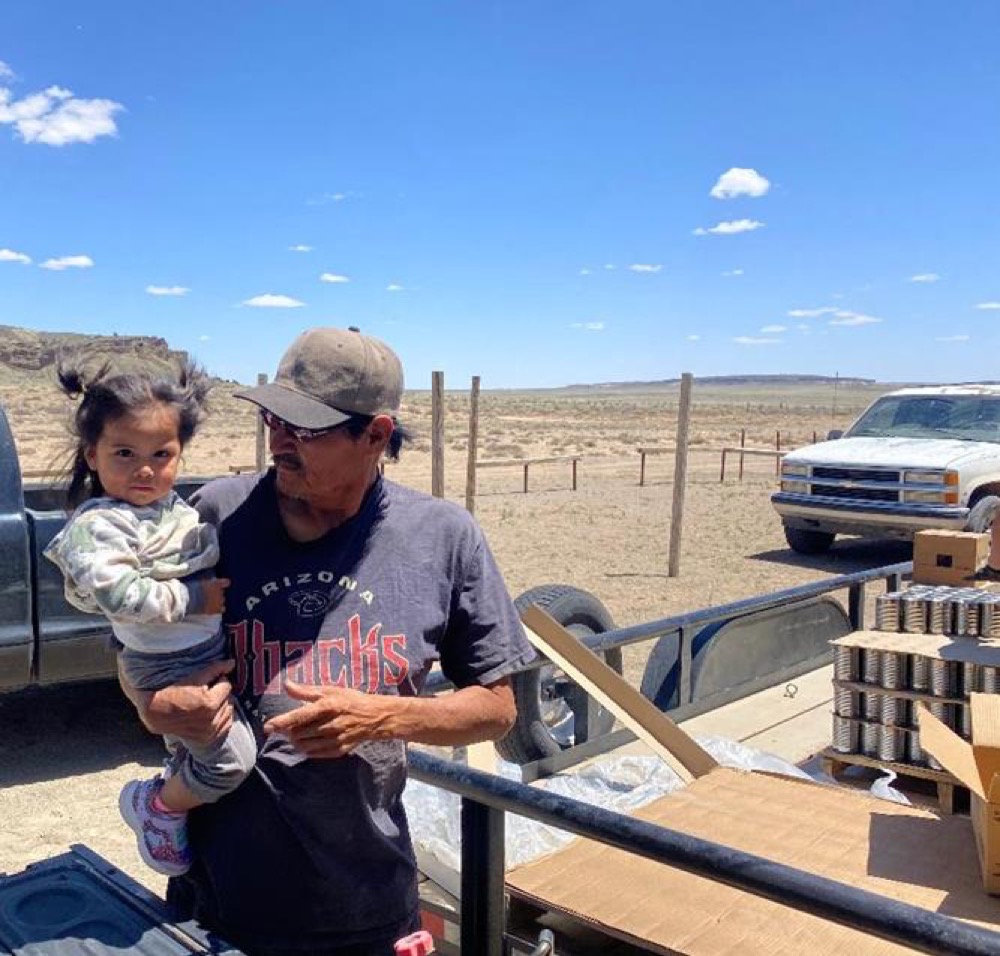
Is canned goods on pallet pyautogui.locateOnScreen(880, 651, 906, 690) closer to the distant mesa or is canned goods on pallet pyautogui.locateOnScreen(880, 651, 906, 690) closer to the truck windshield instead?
the distant mesa

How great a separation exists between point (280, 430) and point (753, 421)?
237 ft

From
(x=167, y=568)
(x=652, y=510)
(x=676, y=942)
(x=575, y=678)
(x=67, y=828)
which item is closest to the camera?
(x=167, y=568)

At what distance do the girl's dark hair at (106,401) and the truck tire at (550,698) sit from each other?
1.42 meters

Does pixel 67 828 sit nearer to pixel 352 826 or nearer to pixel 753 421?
Result: pixel 352 826

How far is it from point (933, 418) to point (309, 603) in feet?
42.2

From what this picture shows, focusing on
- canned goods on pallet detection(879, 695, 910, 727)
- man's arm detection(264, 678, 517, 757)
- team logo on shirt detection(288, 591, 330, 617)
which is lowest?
canned goods on pallet detection(879, 695, 910, 727)

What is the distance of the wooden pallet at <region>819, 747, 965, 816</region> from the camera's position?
144 inches

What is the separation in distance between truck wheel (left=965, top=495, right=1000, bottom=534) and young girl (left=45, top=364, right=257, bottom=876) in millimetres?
11215

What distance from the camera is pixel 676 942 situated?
235 cm

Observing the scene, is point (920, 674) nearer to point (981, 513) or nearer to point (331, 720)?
point (331, 720)

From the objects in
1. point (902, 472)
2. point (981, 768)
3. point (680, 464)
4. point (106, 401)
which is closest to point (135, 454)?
point (106, 401)

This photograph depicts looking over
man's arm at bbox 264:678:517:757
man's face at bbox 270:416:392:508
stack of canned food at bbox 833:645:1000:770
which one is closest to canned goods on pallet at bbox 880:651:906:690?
stack of canned food at bbox 833:645:1000:770

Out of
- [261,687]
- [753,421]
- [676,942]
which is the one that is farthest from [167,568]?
[753,421]

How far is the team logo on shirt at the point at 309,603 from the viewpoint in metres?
1.71
